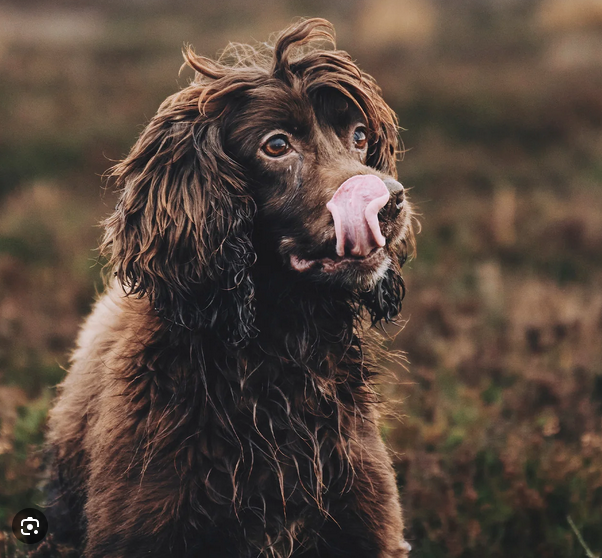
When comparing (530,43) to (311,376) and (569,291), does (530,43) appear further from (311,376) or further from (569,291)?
(311,376)

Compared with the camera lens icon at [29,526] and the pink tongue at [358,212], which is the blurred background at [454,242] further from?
the pink tongue at [358,212]

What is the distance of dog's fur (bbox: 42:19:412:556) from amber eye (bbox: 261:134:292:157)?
0.08 feet

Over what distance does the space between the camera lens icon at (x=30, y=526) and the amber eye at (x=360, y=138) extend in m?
2.40

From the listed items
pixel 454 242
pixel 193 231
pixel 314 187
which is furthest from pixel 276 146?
pixel 454 242

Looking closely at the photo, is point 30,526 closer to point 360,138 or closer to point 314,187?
point 314,187

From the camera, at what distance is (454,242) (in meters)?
9.25

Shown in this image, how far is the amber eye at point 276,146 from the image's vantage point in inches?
119

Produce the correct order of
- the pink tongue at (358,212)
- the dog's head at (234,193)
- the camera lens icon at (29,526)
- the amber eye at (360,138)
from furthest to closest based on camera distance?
the camera lens icon at (29,526)
the amber eye at (360,138)
the dog's head at (234,193)
the pink tongue at (358,212)

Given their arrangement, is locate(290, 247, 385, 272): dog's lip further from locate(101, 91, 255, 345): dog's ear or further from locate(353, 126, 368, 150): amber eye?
locate(353, 126, 368, 150): amber eye

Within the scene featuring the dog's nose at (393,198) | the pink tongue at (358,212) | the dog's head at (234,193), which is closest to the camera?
the pink tongue at (358,212)

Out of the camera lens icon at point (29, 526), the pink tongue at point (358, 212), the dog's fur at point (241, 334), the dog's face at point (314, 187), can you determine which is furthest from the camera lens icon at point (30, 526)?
the pink tongue at point (358, 212)

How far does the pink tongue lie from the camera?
2686mm

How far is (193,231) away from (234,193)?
0.77ft

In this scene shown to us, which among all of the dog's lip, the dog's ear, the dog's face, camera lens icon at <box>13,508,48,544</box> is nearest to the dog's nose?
the dog's face
